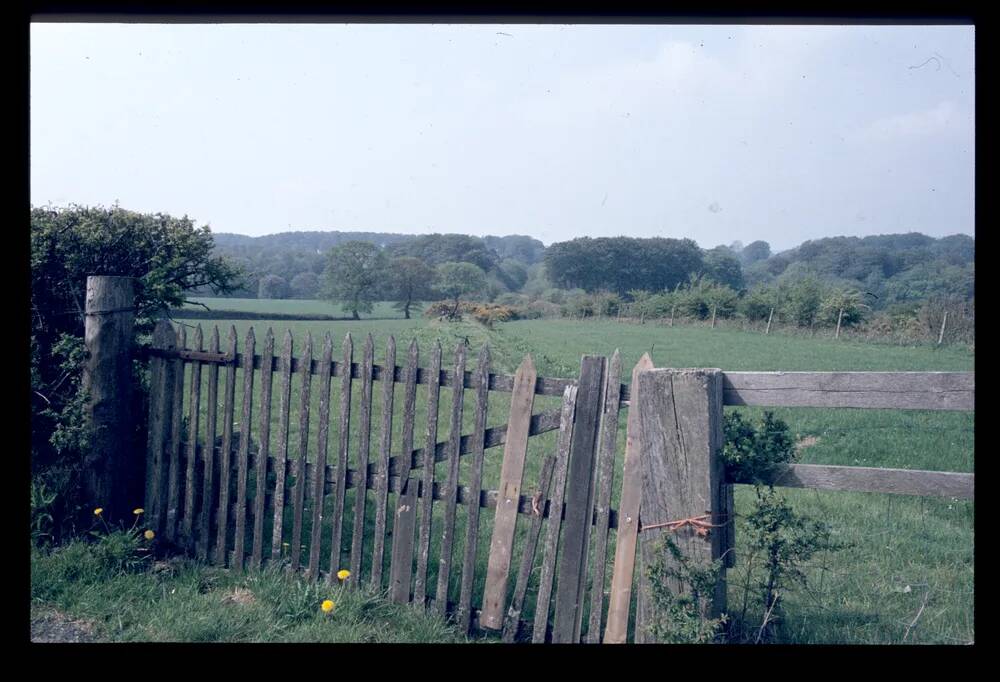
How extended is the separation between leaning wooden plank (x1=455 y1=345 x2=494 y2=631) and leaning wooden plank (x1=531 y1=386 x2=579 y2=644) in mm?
432

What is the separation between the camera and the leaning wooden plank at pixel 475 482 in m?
3.88

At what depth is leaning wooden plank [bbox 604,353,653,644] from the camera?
3.42 m

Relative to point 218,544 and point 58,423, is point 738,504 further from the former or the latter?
point 58,423

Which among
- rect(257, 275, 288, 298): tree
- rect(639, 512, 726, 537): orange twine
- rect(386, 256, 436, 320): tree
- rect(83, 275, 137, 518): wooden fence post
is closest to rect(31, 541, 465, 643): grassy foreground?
rect(83, 275, 137, 518): wooden fence post

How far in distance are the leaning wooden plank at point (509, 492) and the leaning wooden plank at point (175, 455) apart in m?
2.45

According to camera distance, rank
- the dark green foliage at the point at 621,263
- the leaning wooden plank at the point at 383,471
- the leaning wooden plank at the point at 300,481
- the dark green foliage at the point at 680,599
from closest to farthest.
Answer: the dark green foliage at the point at 680,599 < the leaning wooden plank at the point at 383,471 < the leaning wooden plank at the point at 300,481 < the dark green foliage at the point at 621,263

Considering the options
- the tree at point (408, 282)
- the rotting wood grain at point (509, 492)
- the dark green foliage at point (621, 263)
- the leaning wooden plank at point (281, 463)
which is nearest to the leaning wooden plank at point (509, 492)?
the rotting wood grain at point (509, 492)

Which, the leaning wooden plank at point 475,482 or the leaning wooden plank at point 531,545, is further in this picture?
the leaning wooden plank at point 475,482

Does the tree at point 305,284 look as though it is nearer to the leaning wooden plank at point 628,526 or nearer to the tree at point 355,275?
the tree at point 355,275

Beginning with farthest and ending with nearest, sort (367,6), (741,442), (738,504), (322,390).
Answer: (738,504)
(322,390)
(741,442)
(367,6)

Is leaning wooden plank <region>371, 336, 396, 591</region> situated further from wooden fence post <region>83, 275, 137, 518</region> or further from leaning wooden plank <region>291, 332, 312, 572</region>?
wooden fence post <region>83, 275, 137, 518</region>

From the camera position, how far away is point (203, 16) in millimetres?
2773
